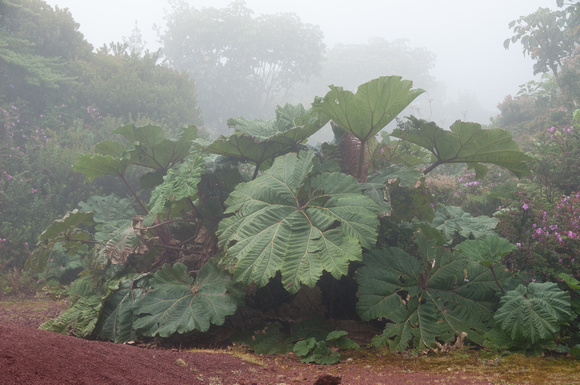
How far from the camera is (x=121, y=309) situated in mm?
3480

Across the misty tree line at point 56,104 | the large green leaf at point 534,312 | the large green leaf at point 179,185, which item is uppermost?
the misty tree line at point 56,104

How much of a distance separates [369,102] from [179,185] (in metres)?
1.84

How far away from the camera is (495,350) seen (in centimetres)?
271

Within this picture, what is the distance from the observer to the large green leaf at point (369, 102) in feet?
11.1

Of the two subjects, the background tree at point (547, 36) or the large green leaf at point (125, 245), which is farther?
the background tree at point (547, 36)

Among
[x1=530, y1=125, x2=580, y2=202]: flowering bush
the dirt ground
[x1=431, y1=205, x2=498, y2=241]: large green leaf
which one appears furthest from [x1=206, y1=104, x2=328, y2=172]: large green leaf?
[x1=530, y1=125, x2=580, y2=202]: flowering bush

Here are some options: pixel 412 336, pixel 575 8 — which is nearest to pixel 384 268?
pixel 412 336

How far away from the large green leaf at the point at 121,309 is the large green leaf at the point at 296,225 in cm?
97

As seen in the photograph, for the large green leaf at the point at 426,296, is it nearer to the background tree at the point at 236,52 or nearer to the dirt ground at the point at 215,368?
the dirt ground at the point at 215,368

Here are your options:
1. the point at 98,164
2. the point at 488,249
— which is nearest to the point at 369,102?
the point at 488,249

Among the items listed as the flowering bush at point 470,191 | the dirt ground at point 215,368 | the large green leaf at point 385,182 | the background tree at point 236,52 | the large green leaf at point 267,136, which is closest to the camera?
the dirt ground at point 215,368

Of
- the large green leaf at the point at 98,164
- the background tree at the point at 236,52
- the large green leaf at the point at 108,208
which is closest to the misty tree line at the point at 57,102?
the large green leaf at the point at 108,208

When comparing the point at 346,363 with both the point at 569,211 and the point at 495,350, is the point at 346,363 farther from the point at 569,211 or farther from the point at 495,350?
the point at 569,211

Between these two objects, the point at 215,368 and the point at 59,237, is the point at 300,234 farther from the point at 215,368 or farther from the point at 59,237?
the point at 59,237
